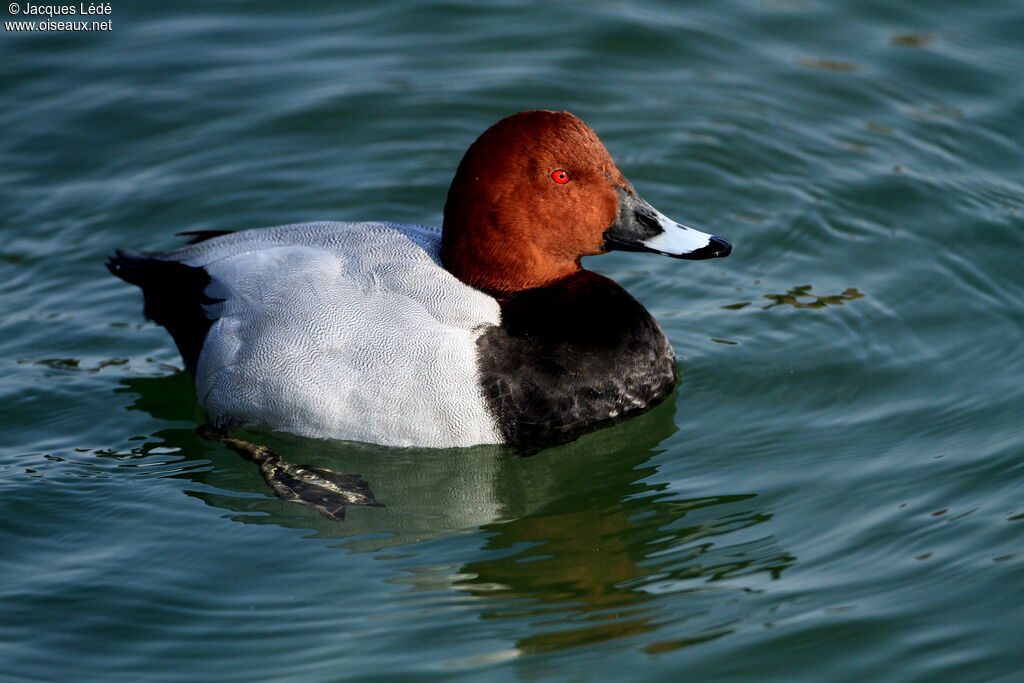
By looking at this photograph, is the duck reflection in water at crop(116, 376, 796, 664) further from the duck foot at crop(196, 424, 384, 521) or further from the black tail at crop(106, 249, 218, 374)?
the black tail at crop(106, 249, 218, 374)

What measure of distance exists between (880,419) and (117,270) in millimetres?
3855

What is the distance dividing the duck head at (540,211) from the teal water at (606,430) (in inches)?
33.7

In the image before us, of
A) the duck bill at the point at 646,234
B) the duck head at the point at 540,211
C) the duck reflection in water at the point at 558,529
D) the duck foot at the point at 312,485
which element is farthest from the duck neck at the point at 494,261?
the duck foot at the point at 312,485

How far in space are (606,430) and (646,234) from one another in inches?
37.6

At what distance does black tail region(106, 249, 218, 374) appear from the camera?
247 inches

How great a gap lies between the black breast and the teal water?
0.84ft

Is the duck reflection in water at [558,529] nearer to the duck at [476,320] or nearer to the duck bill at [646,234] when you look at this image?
the duck at [476,320]

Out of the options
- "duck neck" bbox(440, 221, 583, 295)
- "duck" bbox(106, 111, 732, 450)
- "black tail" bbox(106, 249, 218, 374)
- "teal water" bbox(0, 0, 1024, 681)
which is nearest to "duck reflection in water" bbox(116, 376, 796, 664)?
"teal water" bbox(0, 0, 1024, 681)

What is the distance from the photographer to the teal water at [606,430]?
187 inches

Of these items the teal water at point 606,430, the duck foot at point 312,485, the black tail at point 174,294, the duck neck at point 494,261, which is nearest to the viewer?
the teal water at point 606,430

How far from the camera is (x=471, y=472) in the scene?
5910mm

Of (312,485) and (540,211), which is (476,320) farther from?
(312,485)

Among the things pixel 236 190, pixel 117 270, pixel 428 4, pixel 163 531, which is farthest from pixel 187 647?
pixel 428 4

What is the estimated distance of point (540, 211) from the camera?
5832 millimetres
